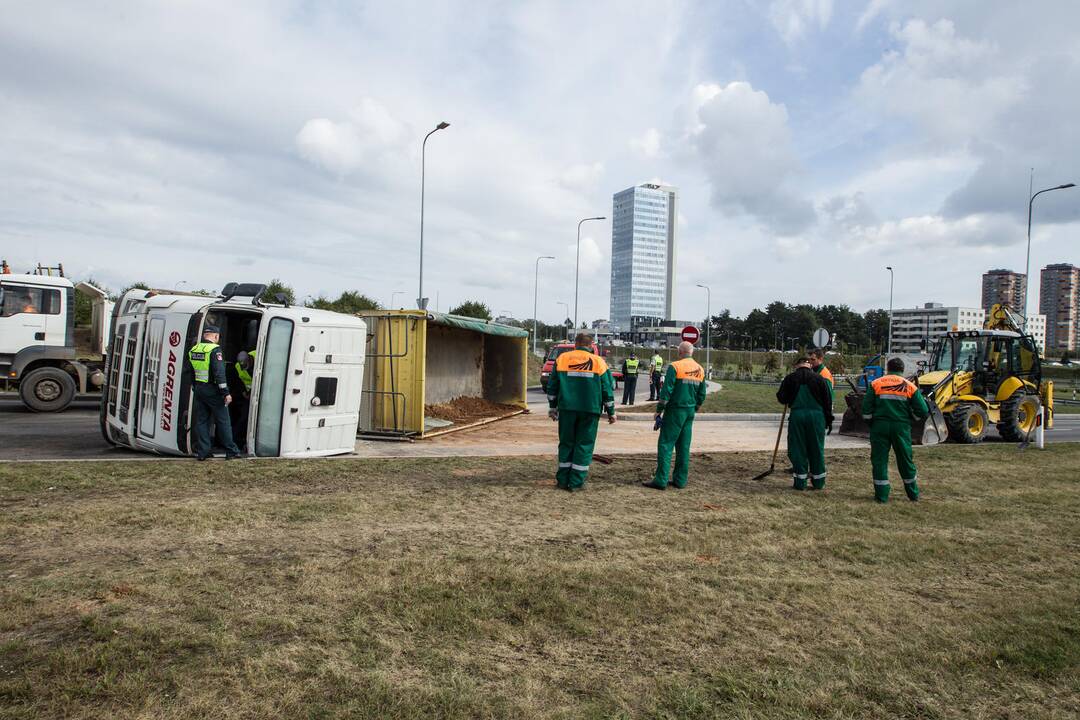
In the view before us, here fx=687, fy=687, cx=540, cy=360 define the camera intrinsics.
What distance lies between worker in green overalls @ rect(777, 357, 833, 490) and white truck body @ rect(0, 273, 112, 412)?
13.7 m

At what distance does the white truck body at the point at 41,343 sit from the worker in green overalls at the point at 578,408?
1137cm

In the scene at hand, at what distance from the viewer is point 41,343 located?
13.9 meters

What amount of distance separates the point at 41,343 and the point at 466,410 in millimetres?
8772

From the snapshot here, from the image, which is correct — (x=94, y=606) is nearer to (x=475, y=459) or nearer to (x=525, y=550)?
(x=525, y=550)

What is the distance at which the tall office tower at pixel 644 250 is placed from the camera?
516 feet

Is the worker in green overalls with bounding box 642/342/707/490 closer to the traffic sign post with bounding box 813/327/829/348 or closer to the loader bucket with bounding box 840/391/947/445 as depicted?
the loader bucket with bounding box 840/391/947/445

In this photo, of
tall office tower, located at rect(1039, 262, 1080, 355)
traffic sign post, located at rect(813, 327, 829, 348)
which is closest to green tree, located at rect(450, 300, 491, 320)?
traffic sign post, located at rect(813, 327, 829, 348)

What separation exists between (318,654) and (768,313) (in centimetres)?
11533

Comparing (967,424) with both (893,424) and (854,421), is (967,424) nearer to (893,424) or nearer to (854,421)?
(854,421)

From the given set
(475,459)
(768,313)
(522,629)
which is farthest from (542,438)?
(768,313)

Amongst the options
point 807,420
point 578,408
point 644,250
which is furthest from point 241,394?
point 644,250

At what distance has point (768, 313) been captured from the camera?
367ft

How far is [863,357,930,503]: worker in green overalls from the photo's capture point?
25.6 ft

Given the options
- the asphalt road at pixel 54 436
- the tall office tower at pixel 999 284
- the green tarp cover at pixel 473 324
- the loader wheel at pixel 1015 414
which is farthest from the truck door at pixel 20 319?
the tall office tower at pixel 999 284
